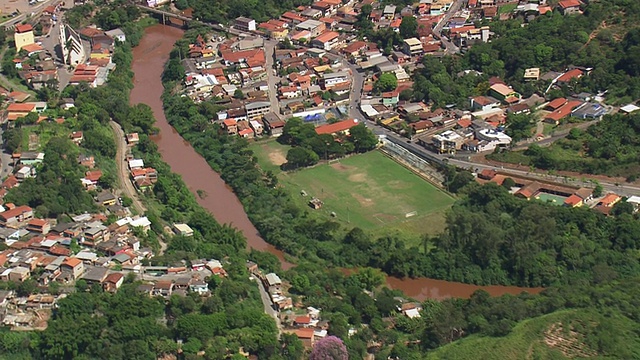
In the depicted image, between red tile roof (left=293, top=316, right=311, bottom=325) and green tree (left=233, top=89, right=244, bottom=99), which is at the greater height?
red tile roof (left=293, top=316, right=311, bottom=325)

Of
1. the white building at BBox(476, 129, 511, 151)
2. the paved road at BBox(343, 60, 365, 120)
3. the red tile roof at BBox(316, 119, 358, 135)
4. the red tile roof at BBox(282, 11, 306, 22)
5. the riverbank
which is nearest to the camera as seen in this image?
the riverbank

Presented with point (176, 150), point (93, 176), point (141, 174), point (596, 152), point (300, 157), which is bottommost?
point (176, 150)

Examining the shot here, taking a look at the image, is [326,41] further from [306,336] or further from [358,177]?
[306,336]

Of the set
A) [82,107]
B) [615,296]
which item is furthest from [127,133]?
[615,296]

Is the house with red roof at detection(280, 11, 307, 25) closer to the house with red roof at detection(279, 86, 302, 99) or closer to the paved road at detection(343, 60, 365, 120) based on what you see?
the paved road at detection(343, 60, 365, 120)

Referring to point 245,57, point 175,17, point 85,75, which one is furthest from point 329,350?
point 175,17

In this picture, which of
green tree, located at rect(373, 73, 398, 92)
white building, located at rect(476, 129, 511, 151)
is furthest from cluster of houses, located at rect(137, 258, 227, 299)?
green tree, located at rect(373, 73, 398, 92)
